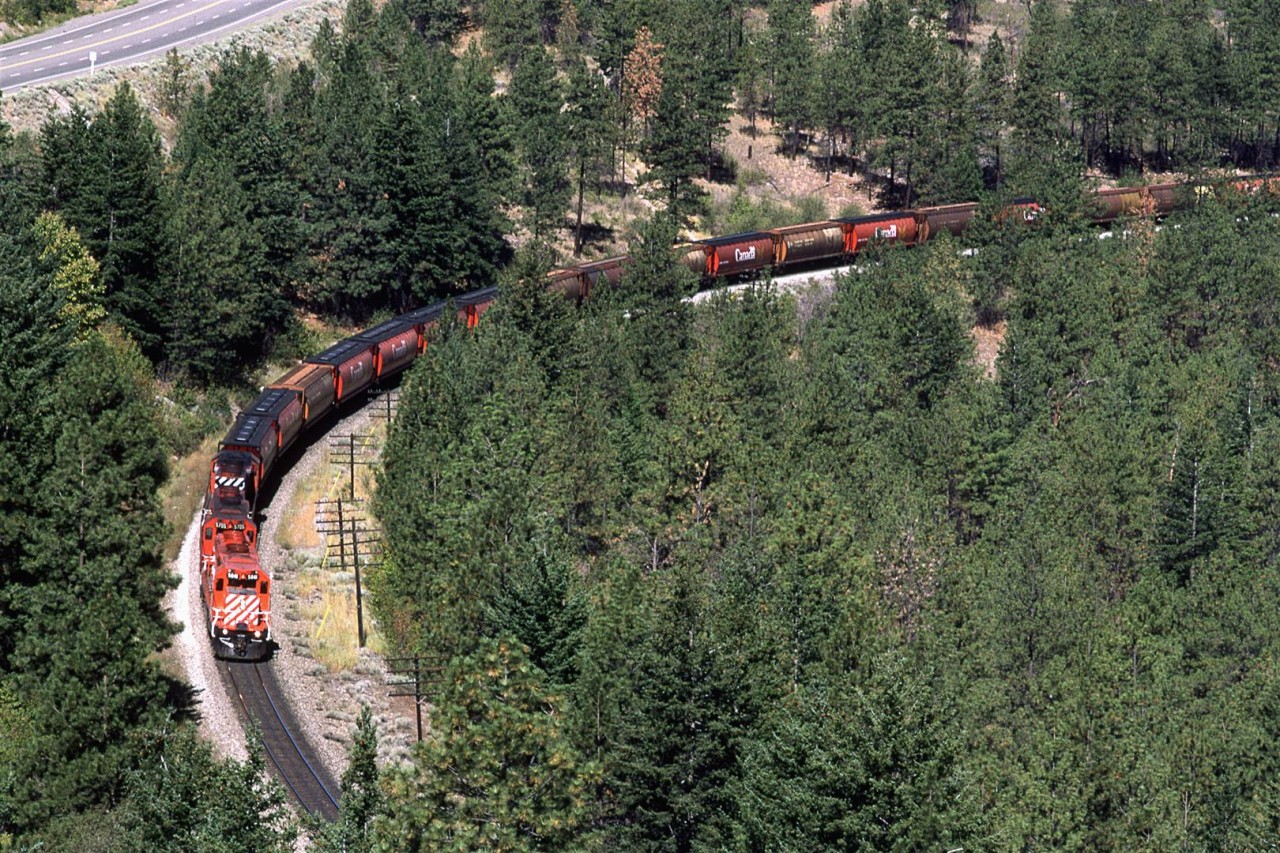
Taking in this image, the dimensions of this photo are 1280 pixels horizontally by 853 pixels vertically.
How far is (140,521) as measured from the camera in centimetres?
6194

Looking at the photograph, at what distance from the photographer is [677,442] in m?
83.0

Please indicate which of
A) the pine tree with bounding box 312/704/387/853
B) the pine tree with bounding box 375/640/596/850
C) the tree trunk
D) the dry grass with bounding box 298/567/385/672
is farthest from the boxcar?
the pine tree with bounding box 375/640/596/850

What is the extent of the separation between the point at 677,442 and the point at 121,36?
66.9 metres

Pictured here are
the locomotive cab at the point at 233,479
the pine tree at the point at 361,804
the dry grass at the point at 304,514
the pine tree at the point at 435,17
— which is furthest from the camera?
the pine tree at the point at 435,17

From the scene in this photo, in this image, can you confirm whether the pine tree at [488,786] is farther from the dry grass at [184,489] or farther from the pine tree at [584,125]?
the pine tree at [584,125]

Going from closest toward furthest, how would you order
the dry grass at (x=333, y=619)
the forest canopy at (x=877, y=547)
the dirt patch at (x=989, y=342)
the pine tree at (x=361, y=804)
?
1. the pine tree at (x=361, y=804)
2. the forest canopy at (x=877, y=547)
3. the dry grass at (x=333, y=619)
4. the dirt patch at (x=989, y=342)

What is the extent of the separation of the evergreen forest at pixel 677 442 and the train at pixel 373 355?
9.23 ft

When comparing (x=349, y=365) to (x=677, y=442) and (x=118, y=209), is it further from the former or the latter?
(x=677, y=442)

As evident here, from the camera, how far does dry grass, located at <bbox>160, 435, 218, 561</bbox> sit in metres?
76.7

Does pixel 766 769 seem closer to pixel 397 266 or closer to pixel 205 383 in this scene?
pixel 205 383

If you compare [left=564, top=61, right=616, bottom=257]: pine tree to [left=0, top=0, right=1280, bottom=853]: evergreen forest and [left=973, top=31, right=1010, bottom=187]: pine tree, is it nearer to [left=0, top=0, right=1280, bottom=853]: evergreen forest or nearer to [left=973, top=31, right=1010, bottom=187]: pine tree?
[left=0, top=0, right=1280, bottom=853]: evergreen forest

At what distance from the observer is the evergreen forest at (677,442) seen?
52.1 m

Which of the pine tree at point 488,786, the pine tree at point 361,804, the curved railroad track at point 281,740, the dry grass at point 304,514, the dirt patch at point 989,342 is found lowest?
the dirt patch at point 989,342

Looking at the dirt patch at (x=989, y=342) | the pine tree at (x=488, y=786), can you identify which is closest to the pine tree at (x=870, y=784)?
the pine tree at (x=488, y=786)
